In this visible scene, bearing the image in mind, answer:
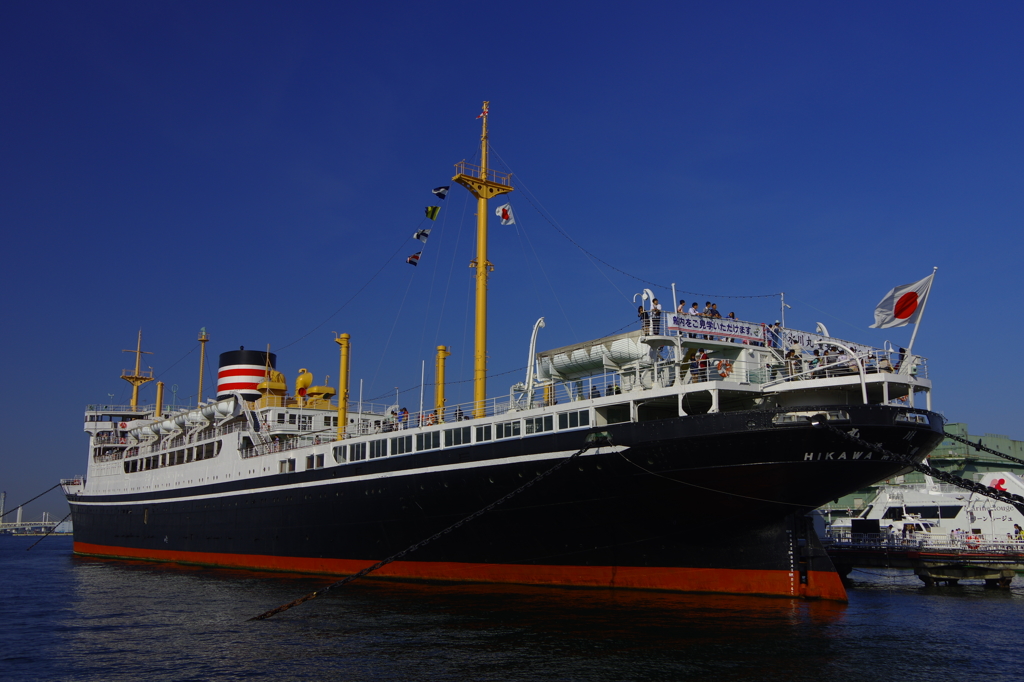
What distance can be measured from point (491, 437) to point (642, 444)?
261 inches

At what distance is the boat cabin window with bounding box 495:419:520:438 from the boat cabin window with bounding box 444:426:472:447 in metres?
1.35

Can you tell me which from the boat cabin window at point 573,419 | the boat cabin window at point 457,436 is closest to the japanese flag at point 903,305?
the boat cabin window at point 573,419

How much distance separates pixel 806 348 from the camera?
28.9 m

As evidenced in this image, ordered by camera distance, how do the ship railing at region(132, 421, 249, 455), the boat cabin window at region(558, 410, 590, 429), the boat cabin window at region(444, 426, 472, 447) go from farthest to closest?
the ship railing at region(132, 421, 249, 455), the boat cabin window at region(444, 426, 472, 447), the boat cabin window at region(558, 410, 590, 429)

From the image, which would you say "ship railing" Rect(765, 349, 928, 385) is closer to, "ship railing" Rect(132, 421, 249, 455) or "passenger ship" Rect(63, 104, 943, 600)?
"passenger ship" Rect(63, 104, 943, 600)

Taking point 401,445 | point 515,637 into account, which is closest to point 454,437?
point 401,445

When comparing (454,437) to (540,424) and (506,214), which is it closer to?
(540,424)

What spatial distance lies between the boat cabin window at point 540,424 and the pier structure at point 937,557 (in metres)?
15.9

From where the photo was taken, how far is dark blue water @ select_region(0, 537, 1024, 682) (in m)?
18.1

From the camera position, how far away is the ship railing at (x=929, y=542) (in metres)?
35.9

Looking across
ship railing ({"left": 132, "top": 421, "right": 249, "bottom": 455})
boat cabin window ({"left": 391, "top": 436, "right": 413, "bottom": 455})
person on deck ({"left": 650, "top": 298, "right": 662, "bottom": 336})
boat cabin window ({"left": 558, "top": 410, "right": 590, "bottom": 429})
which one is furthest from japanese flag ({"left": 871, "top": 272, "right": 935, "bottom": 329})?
ship railing ({"left": 132, "top": 421, "right": 249, "bottom": 455})

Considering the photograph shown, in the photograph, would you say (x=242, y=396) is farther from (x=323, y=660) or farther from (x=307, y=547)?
(x=323, y=660)

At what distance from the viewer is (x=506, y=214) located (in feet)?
124

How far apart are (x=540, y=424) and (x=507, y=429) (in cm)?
156
